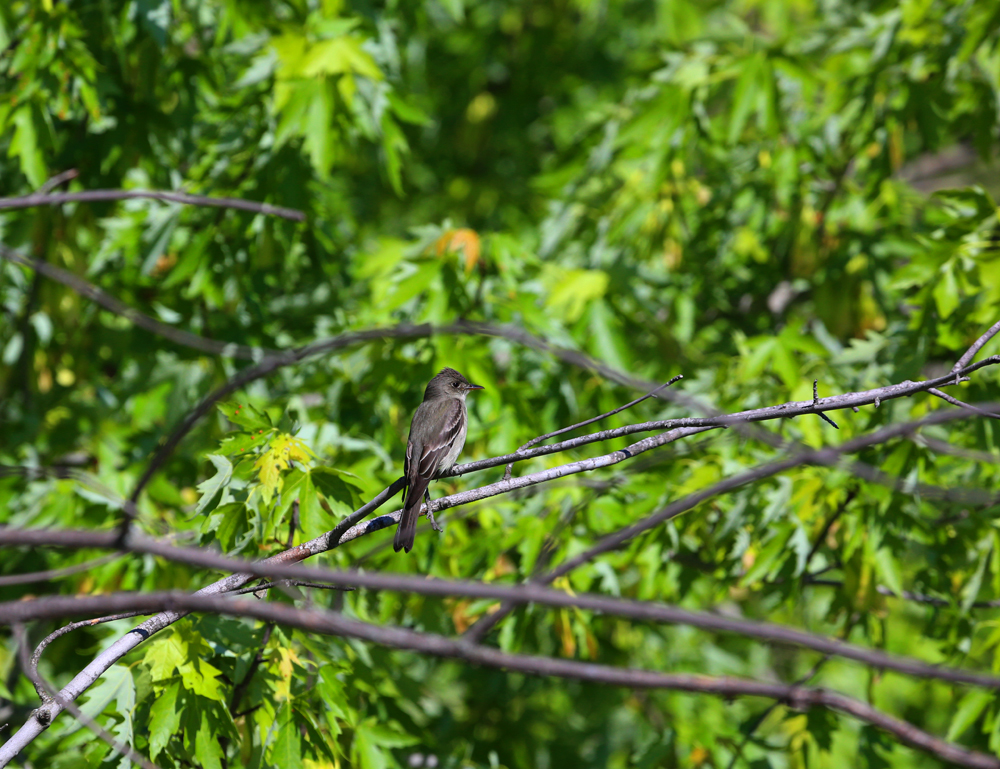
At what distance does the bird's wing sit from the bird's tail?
3.1 inches

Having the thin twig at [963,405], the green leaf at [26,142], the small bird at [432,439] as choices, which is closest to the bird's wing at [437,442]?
the small bird at [432,439]

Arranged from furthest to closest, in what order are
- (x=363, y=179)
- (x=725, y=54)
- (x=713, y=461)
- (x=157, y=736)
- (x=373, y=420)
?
(x=363, y=179) < (x=725, y=54) < (x=373, y=420) < (x=713, y=461) < (x=157, y=736)

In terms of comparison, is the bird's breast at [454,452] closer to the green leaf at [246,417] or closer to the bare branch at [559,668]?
the green leaf at [246,417]

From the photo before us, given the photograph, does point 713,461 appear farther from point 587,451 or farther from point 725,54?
point 725,54

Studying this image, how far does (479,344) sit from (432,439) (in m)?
0.99

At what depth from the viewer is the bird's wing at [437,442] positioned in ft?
13.2

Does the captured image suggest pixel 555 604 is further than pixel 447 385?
No

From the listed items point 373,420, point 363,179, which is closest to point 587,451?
point 373,420

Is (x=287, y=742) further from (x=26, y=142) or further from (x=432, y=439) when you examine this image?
(x=26, y=142)

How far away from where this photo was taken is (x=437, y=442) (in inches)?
170

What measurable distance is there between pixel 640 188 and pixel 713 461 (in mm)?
2368

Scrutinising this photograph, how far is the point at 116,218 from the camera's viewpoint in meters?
5.73

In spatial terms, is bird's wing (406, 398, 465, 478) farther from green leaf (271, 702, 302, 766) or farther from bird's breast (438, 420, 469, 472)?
green leaf (271, 702, 302, 766)

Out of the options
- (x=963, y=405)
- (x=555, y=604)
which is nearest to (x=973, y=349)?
(x=963, y=405)
